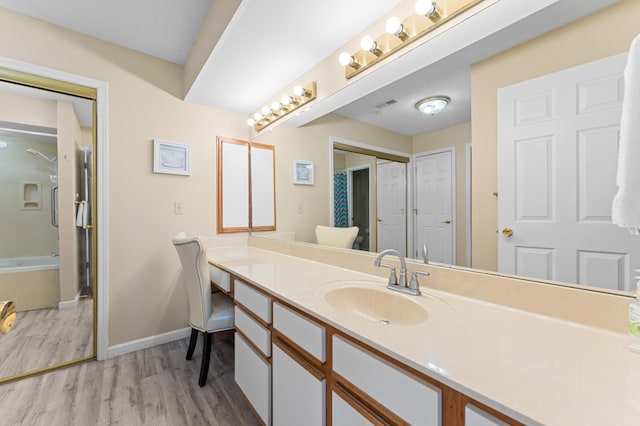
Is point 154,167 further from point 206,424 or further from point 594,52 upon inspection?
point 594,52

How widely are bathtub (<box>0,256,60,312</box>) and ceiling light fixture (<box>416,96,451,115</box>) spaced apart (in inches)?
122

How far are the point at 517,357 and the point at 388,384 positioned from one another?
30cm

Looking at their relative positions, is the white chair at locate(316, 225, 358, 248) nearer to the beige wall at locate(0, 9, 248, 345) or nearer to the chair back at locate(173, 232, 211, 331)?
the chair back at locate(173, 232, 211, 331)

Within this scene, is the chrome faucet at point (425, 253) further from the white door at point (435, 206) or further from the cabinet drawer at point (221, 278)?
the cabinet drawer at point (221, 278)

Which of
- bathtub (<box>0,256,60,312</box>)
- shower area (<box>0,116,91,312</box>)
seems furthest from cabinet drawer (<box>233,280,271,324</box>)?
bathtub (<box>0,256,60,312</box>)

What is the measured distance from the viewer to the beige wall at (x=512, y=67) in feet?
2.26

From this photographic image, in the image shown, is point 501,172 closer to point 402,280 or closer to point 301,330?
point 402,280

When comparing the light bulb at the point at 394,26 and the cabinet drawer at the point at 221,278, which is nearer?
the light bulb at the point at 394,26

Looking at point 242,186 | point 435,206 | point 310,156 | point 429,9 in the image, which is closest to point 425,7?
point 429,9

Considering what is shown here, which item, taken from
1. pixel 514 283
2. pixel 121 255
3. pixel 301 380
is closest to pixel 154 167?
pixel 121 255

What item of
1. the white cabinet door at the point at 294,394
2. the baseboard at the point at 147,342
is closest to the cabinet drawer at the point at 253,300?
the white cabinet door at the point at 294,394

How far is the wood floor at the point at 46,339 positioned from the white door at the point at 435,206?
2.56 m

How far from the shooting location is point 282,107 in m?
2.10

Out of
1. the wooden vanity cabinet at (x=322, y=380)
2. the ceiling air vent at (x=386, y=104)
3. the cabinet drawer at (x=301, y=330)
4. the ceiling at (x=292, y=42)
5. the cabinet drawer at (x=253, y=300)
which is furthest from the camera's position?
the ceiling air vent at (x=386, y=104)
